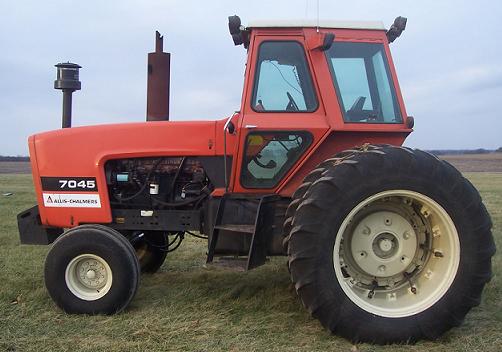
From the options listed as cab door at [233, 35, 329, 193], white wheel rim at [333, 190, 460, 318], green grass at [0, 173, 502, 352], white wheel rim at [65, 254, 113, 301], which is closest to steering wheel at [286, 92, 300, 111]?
cab door at [233, 35, 329, 193]

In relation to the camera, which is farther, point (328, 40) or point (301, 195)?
point (328, 40)

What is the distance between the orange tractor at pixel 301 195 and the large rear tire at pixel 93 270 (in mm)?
10

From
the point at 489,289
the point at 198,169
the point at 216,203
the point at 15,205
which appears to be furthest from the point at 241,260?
the point at 15,205

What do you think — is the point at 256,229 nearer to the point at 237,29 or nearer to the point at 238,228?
the point at 238,228

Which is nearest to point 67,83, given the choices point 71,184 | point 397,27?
point 71,184

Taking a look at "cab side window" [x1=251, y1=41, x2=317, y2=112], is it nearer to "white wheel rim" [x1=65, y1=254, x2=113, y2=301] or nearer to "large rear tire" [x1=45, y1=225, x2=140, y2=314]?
"large rear tire" [x1=45, y1=225, x2=140, y2=314]

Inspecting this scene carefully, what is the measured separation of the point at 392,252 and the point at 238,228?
1216mm

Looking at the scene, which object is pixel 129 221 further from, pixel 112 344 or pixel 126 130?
pixel 112 344

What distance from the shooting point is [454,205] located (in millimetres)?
3914

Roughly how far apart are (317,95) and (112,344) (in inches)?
93.9

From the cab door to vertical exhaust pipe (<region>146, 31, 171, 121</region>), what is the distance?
1031 mm

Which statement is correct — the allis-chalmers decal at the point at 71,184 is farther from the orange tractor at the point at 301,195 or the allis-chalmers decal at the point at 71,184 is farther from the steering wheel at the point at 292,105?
the steering wheel at the point at 292,105

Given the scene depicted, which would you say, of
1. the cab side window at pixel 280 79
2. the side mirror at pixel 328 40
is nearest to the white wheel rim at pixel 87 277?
the cab side window at pixel 280 79

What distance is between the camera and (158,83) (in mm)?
5195
